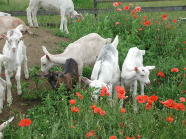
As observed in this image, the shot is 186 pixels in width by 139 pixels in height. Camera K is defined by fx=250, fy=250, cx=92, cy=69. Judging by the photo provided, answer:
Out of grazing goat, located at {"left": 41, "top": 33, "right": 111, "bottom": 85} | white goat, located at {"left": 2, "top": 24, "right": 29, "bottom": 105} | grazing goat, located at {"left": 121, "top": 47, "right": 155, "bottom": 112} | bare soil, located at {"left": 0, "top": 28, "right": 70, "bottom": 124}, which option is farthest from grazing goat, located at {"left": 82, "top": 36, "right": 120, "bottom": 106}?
white goat, located at {"left": 2, "top": 24, "right": 29, "bottom": 105}

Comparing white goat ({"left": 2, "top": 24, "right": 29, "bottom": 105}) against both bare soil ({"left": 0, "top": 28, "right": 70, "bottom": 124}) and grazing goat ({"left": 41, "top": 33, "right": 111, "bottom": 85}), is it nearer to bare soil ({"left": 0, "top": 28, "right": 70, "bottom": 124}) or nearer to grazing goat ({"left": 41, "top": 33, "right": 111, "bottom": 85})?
bare soil ({"left": 0, "top": 28, "right": 70, "bottom": 124})

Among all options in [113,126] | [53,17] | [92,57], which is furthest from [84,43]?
[53,17]

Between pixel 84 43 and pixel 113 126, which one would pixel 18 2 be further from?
pixel 113 126

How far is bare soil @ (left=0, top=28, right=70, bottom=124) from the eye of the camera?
461 cm

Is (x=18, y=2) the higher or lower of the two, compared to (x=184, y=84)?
higher

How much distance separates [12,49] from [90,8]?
6777 millimetres

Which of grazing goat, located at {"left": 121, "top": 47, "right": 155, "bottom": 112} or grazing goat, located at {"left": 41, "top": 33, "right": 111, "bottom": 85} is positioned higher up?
grazing goat, located at {"left": 41, "top": 33, "right": 111, "bottom": 85}

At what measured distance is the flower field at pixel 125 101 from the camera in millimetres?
3176

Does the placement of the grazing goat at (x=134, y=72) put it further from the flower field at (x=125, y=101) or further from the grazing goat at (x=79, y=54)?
the grazing goat at (x=79, y=54)

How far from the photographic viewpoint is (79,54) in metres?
5.91

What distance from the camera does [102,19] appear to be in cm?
880

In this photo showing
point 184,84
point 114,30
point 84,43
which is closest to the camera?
point 184,84

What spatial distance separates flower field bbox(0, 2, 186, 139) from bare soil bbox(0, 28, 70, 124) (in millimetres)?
175

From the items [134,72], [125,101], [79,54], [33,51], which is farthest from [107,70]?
[33,51]
